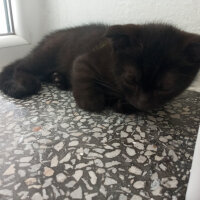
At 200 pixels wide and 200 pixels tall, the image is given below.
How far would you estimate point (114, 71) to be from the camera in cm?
100

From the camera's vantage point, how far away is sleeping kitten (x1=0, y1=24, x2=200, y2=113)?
2.94ft

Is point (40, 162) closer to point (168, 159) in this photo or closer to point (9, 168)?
point (9, 168)

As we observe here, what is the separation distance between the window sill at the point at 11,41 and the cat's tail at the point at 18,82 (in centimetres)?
20

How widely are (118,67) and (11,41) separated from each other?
0.85m

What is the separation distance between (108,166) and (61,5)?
1132mm

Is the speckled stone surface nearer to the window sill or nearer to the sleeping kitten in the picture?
the sleeping kitten

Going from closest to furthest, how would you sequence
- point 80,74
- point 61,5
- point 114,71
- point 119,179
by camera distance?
point 119,179 → point 114,71 → point 80,74 → point 61,5

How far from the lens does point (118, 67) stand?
38.6 inches

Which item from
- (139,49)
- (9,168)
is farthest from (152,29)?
(9,168)

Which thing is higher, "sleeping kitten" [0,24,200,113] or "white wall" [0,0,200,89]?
"white wall" [0,0,200,89]

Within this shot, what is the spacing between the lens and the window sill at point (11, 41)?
150 centimetres

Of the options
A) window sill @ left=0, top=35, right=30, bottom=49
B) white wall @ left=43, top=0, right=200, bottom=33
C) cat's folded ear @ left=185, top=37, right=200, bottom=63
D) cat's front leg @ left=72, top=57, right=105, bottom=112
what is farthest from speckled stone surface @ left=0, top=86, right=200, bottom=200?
Answer: window sill @ left=0, top=35, right=30, bottom=49

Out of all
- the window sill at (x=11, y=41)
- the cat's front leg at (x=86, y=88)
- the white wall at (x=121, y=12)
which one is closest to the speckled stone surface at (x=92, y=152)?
the cat's front leg at (x=86, y=88)

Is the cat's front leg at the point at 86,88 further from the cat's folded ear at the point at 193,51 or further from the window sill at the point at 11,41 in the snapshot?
the window sill at the point at 11,41
